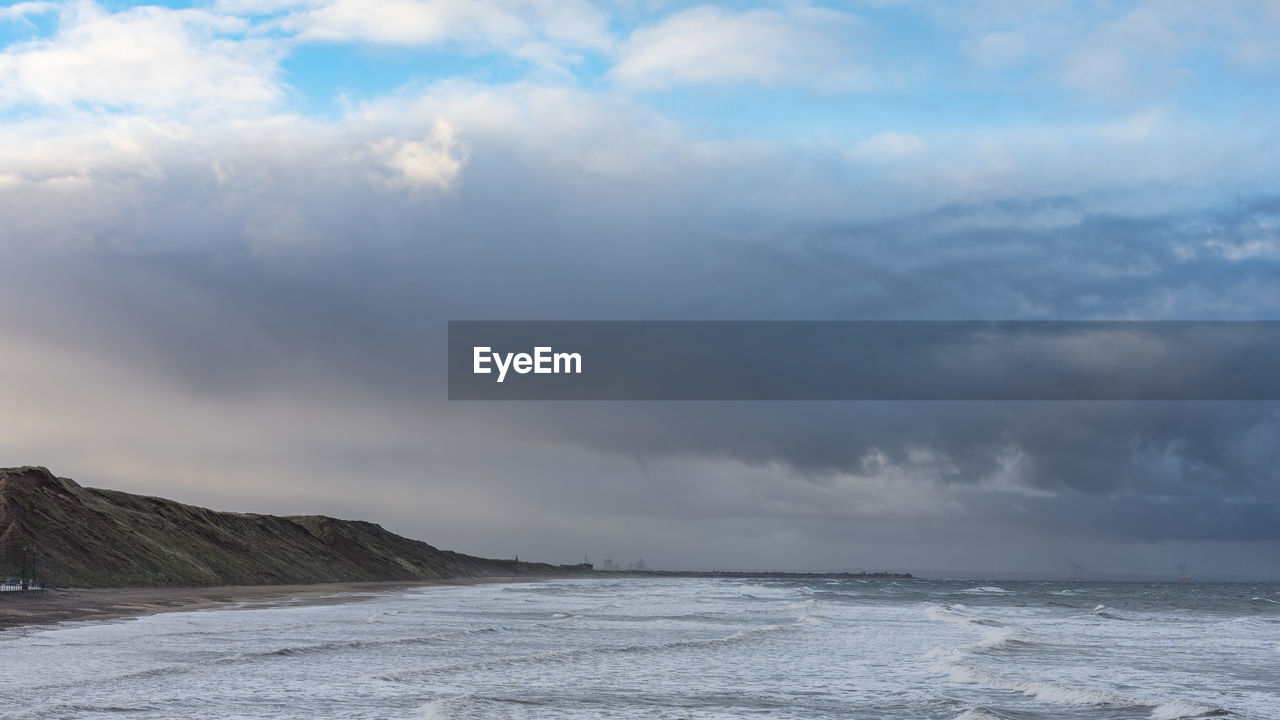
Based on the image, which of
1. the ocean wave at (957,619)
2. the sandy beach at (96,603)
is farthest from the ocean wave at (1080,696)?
the sandy beach at (96,603)

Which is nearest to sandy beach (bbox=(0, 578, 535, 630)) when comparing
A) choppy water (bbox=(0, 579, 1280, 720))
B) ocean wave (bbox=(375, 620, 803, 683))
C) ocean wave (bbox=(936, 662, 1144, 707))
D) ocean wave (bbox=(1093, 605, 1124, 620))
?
choppy water (bbox=(0, 579, 1280, 720))

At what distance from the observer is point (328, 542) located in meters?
192

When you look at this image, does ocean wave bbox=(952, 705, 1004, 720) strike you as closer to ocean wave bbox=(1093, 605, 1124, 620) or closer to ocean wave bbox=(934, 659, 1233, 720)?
ocean wave bbox=(934, 659, 1233, 720)

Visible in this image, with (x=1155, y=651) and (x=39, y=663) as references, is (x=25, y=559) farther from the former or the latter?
(x=1155, y=651)

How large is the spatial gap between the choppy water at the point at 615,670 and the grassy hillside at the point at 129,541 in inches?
1471

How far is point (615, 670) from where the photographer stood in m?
34.0

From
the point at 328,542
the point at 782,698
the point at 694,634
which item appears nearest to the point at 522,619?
the point at 694,634

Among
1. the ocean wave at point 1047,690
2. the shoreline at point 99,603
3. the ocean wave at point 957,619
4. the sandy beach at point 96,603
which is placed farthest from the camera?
the ocean wave at point 957,619

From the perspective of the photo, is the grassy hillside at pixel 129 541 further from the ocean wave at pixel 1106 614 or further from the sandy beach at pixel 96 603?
the ocean wave at pixel 1106 614

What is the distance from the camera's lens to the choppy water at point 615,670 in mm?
25453

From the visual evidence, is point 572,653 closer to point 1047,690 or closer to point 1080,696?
point 1047,690

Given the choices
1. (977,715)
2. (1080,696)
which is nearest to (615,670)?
(977,715)

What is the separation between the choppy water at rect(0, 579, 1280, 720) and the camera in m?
25.5

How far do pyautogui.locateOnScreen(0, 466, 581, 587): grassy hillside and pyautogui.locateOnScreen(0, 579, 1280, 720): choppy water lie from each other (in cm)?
3736
